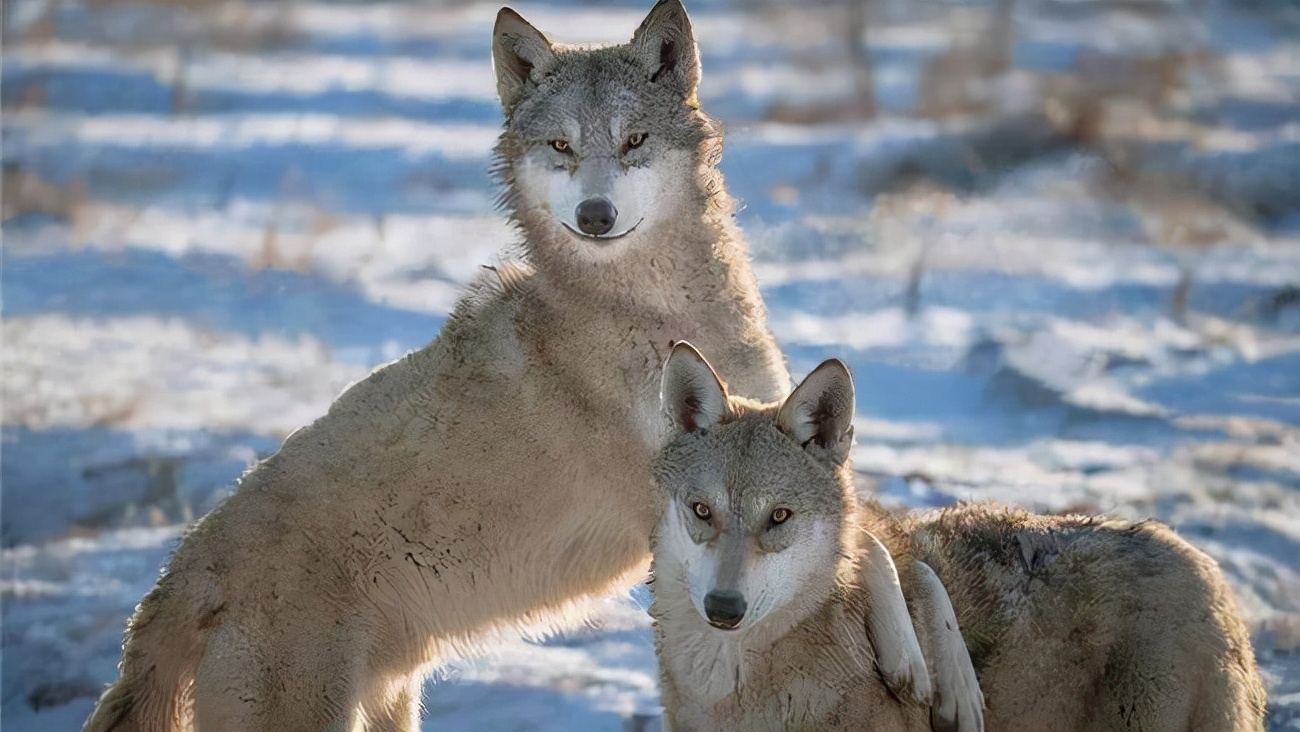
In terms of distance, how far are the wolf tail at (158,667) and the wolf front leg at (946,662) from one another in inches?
98.8

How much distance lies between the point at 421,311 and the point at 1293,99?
6.58 metres

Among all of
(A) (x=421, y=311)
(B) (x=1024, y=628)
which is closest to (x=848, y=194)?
(A) (x=421, y=311)

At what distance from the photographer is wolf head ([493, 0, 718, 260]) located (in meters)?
5.52

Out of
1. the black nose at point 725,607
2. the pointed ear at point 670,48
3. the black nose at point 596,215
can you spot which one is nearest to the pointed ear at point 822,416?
the black nose at point 725,607

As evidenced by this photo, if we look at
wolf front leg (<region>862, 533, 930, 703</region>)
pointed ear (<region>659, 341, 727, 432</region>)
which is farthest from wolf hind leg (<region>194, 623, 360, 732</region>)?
wolf front leg (<region>862, 533, 930, 703</region>)

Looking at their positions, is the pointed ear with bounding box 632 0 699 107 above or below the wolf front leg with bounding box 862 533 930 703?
above

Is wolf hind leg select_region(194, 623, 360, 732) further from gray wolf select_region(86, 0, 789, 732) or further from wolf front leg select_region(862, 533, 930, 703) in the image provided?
wolf front leg select_region(862, 533, 930, 703)

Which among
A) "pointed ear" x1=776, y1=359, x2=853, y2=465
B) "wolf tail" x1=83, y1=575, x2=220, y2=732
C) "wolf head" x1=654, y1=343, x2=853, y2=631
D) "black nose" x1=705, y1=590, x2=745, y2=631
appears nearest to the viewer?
"black nose" x1=705, y1=590, x2=745, y2=631

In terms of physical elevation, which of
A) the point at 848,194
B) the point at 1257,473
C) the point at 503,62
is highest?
the point at 503,62

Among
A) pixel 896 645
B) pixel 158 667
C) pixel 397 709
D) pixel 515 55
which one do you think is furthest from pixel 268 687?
pixel 515 55

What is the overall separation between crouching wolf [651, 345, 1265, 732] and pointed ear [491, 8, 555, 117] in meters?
1.70

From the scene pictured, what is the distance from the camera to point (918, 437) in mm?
9203

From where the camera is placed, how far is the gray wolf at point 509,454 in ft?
18.0

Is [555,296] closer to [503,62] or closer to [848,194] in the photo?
[503,62]
